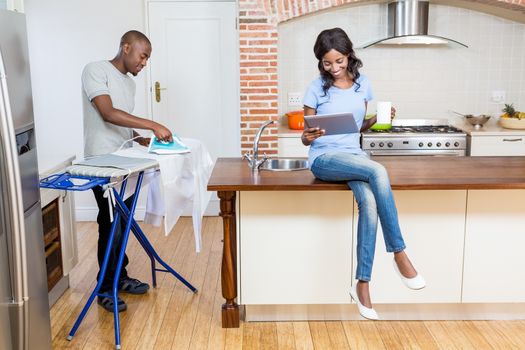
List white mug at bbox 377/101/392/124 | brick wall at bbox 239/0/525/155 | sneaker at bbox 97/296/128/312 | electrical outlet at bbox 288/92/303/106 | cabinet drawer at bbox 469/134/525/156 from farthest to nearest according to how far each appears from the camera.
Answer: electrical outlet at bbox 288/92/303/106
cabinet drawer at bbox 469/134/525/156
brick wall at bbox 239/0/525/155
sneaker at bbox 97/296/128/312
white mug at bbox 377/101/392/124

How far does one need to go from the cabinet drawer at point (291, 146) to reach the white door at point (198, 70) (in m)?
0.60

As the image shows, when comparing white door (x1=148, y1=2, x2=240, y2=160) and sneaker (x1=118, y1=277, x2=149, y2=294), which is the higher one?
white door (x1=148, y1=2, x2=240, y2=160)

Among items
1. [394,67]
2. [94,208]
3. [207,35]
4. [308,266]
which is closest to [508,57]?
[394,67]

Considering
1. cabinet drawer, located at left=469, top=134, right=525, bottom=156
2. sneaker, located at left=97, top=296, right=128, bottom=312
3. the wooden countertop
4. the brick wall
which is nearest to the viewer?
the wooden countertop

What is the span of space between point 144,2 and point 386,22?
2.20 meters

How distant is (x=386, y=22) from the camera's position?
19.7 ft

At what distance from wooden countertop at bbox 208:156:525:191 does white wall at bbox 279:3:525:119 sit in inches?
88.8

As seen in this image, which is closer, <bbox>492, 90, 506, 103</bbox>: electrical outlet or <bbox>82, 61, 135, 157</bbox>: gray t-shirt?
<bbox>82, 61, 135, 157</bbox>: gray t-shirt

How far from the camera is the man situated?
145 inches

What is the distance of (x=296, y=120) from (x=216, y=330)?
2584mm

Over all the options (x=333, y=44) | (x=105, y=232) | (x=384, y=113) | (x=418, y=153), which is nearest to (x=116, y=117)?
(x=105, y=232)

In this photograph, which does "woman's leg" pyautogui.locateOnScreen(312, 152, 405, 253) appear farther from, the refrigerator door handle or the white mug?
the refrigerator door handle

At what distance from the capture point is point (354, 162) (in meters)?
3.29

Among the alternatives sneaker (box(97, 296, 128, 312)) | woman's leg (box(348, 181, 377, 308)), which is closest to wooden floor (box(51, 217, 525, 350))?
sneaker (box(97, 296, 128, 312))
